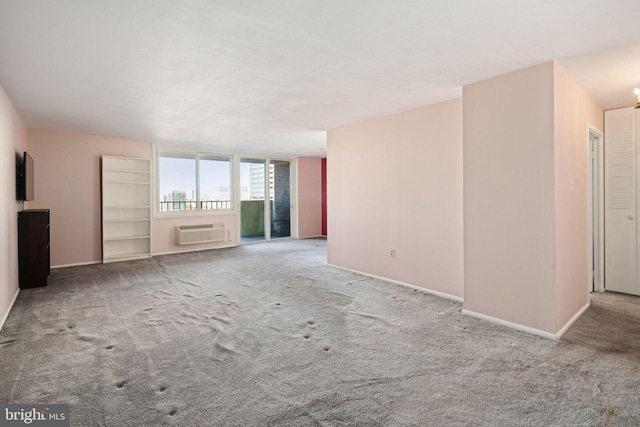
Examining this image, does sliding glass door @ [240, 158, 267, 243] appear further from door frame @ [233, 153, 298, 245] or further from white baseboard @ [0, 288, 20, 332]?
white baseboard @ [0, 288, 20, 332]

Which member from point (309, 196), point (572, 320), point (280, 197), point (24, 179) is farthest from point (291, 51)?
point (309, 196)

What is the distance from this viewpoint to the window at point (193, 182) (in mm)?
7246

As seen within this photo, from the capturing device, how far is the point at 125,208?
21.4 ft

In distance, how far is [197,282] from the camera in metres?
4.71

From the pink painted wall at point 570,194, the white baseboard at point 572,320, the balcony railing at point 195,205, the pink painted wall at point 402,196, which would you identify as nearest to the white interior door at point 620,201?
the pink painted wall at point 570,194

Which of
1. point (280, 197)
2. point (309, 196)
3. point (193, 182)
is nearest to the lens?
point (193, 182)

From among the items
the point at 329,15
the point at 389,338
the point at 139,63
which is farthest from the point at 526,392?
the point at 139,63

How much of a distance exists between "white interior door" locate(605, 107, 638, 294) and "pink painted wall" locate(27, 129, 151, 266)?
793 cm

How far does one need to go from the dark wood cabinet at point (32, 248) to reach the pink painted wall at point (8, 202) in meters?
0.10

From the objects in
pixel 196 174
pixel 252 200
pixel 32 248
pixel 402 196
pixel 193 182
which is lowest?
pixel 32 248

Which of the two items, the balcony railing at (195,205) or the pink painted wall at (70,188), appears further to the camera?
the balcony railing at (195,205)

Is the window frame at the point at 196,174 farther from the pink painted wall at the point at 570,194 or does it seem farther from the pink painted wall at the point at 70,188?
the pink painted wall at the point at 570,194

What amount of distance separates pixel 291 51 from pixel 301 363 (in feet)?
7.81

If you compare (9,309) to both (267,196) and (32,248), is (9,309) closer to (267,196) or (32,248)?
(32,248)
